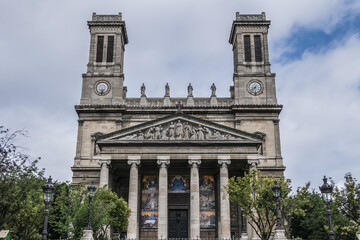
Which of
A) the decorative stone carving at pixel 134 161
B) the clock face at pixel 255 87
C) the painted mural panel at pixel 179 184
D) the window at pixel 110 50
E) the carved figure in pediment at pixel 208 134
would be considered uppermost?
the window at pixel 110 50

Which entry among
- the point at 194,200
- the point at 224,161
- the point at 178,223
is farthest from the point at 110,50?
the point at 194,200

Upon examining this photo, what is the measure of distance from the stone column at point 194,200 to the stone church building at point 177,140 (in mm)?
94

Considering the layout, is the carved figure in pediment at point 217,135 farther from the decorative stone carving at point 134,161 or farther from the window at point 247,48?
the window at point 247,48

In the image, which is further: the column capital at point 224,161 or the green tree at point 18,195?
the column capital at point 224,161

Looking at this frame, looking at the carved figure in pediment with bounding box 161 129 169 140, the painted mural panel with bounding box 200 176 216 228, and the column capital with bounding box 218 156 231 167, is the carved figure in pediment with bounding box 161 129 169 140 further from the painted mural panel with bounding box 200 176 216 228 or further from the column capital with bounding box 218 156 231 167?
the painted mural panel with bounding box 200 176 216 228

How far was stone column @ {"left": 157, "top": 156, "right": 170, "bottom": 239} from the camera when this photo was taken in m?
40.4

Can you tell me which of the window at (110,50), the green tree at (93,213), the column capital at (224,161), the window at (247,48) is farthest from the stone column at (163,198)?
the window at (247,48)

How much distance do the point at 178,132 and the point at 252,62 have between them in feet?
62.1

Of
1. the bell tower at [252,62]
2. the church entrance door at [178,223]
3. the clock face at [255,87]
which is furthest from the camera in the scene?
the clock face at [255,87]

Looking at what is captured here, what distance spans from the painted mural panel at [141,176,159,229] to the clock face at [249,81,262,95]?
59.0 ft

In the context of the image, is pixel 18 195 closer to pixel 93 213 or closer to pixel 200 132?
pixel 93 213

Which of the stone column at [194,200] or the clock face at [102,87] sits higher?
the clock face at [102,87]

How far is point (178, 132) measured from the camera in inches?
1735

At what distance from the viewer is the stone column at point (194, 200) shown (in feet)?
133
